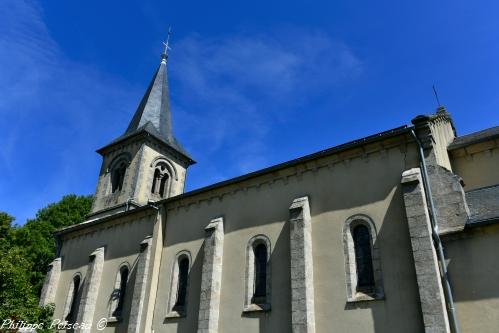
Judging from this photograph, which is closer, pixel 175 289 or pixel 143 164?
pixel 175 289

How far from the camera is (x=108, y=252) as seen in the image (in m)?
20.4

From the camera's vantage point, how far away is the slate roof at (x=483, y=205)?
414 inches

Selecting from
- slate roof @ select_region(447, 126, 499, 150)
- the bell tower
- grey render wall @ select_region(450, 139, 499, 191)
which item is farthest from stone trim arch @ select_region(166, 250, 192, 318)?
slate roof @ select_region(447, 126, 499, 150)

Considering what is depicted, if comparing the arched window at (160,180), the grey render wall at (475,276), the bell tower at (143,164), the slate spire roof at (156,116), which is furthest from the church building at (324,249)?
the slate spire roof at (156,116)

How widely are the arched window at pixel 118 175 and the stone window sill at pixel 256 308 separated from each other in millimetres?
15477

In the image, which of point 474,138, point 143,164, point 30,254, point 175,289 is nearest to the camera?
point 474,138

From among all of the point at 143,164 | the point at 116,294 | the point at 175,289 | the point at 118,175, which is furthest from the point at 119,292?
the point at 118,175

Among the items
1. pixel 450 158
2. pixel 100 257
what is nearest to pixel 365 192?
pixel 450 158

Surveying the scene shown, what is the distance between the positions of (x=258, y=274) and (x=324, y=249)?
9.47 feet

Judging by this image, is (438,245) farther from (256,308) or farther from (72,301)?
(72,301)

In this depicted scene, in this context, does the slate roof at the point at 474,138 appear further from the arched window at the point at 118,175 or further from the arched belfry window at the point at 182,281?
the arched window at the point at 118,175

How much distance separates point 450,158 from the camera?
15.2m

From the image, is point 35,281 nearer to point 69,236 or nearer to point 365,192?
point 69,236

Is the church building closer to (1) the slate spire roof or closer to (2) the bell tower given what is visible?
(2) the bell tower
